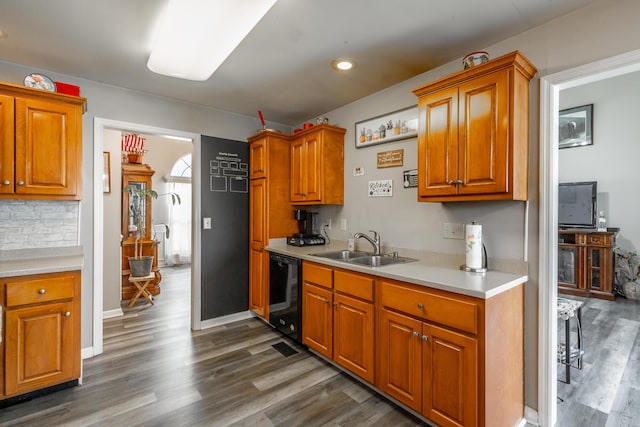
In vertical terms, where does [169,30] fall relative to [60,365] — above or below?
above

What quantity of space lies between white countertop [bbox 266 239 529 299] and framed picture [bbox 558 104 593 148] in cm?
424

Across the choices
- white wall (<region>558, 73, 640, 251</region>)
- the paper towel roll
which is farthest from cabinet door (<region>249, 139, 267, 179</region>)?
white wall (<region>558, 73, 640, 251</region>)

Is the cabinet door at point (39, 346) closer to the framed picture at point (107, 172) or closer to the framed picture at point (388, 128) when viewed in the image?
the framed picture at point (107, 172)

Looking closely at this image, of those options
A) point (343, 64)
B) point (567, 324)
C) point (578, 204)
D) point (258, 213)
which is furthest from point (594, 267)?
point (258, 213)

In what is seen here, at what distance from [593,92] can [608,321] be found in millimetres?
3409

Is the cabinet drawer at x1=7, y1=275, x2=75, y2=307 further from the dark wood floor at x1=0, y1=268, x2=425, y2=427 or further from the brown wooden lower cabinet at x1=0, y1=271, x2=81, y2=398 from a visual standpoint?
the dark wood floor at x1=0, y1=268, x2=425, y2=427

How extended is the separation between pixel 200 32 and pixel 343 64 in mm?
1083

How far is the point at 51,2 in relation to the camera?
Answer: 1664 mm

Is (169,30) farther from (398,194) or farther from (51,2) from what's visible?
(398,194)

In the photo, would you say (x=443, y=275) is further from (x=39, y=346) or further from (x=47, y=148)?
(x=47, y=148)

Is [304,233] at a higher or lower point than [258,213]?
lower

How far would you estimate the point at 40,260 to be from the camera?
226 cm

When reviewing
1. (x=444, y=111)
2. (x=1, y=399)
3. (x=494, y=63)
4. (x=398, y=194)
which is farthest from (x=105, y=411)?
(x=494, y=63)

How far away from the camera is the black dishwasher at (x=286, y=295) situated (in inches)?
111
